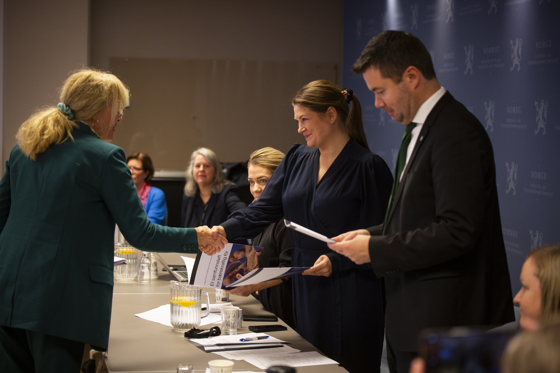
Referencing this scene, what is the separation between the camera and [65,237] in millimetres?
1861

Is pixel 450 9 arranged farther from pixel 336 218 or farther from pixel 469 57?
pixel 336 218

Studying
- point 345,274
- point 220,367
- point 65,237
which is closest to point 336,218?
point 345,274

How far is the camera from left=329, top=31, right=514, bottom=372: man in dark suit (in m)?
1.61

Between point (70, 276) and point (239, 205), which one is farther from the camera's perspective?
point (239, 205)

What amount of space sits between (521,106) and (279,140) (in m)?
4.04

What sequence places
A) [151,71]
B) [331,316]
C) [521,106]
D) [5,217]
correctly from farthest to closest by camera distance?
[151,71] → [521,106] → [331,316] → [5,217]

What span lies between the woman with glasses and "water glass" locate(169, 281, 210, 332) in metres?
3.19

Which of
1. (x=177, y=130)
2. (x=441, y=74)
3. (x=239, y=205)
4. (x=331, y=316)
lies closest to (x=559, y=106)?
(x=441, y=74)

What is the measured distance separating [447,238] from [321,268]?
816 millimetres

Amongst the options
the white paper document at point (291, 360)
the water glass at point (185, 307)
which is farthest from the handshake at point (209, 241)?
the white paper document at point (291, 360)

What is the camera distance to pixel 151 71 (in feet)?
24.8

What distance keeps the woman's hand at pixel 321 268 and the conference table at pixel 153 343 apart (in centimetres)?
25

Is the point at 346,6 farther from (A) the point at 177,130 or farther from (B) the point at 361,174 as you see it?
(B) the point at 361,174

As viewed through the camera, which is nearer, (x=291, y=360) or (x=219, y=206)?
(x=291, y=360)
